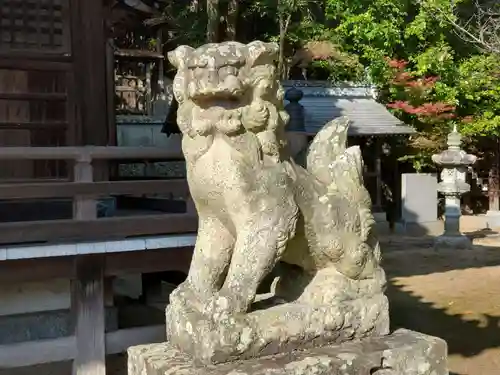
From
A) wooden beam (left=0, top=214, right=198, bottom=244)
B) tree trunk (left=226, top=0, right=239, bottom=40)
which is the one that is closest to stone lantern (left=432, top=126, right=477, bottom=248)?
tree trunk (left=226, top=0, right=239, bottom=40)

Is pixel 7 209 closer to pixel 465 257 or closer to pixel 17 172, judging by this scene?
pixel 17 172

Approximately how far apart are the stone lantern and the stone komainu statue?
10.4 metres

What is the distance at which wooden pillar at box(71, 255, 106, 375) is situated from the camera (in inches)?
196

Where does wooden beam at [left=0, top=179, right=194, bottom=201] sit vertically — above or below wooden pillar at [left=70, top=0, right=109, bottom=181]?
below

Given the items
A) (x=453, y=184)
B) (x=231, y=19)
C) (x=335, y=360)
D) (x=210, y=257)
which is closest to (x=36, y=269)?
(x=210, y=257)

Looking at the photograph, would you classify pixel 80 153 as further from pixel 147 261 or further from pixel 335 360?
pixel 335 360

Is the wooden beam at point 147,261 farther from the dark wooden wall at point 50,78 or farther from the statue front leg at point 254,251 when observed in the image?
the statue front leg at point 254,251

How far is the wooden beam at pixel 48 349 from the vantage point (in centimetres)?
484

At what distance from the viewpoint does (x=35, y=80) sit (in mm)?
7098

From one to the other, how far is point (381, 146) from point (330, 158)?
42.8ft

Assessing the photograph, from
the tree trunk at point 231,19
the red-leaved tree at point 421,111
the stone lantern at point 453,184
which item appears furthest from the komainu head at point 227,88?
the red-leaved tree at point 421,111

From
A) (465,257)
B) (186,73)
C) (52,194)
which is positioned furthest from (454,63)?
(186,73)

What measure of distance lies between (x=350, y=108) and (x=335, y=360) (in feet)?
43.2

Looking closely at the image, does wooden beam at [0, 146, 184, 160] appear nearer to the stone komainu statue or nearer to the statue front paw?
the stone komainu statue
